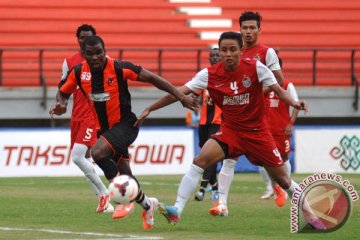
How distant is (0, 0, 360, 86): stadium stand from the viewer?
28.3m

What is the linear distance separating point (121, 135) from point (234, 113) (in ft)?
4.20

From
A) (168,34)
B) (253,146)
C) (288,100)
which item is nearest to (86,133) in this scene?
(253,146)

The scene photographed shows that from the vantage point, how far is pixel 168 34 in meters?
30.3

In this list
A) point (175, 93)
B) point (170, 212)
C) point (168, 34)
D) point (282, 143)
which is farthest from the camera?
point (168, 34)

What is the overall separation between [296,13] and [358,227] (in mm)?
20769

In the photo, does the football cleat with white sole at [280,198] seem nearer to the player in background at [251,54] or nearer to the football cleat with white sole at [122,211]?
the player in background at [251,54]

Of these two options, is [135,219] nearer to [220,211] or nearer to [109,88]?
[220,211]

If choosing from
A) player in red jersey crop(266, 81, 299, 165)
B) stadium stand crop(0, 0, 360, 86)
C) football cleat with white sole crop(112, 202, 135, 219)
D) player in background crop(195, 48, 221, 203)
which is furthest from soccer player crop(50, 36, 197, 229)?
stadium stand crop(0, 0, 360, 86)

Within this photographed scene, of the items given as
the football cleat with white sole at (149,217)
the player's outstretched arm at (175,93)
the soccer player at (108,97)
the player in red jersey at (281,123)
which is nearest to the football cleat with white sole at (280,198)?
the player in red jersey at (281,123)

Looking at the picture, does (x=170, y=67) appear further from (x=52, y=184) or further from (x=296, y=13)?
(x=52, y=184)

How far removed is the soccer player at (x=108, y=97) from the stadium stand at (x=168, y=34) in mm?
15093

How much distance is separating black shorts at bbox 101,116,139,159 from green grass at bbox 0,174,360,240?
0.82 metres

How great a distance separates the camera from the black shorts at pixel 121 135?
11.9 metres

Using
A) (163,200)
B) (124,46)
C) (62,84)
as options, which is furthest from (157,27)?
(62,84)
